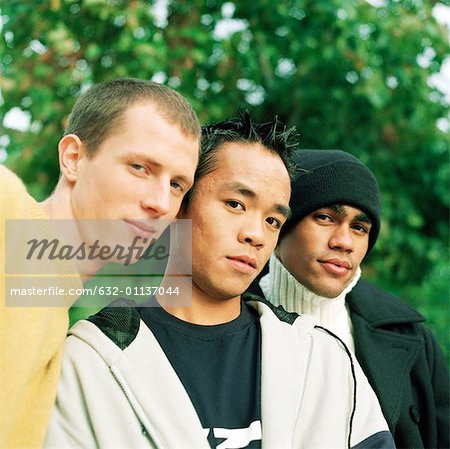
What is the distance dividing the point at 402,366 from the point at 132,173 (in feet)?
4.11

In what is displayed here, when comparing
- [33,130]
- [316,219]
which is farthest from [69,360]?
[33,130]

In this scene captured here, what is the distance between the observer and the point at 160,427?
68.4 inches

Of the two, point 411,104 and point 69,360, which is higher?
point 411,104

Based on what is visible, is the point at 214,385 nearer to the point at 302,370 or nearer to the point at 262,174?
the point at 302,370

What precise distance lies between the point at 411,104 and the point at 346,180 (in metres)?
3.62

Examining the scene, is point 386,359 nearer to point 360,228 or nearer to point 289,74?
point 360,228

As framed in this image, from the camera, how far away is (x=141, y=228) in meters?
1.84

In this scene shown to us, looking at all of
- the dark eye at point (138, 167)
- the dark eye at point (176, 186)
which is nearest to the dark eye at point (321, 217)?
the dark eye at point (176, 186)

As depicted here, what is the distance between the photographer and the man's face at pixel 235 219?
6.55ft

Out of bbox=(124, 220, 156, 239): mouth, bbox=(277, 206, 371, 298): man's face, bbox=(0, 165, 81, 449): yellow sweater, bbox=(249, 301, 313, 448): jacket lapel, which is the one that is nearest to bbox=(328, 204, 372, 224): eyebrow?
bbox=(277, 206, 371, 298): man's face

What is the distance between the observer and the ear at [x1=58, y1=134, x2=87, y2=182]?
1.88m

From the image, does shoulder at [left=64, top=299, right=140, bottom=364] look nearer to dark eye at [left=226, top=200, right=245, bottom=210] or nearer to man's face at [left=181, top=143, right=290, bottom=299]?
man's face at [left=181, top=143, right=290, bottom=299]

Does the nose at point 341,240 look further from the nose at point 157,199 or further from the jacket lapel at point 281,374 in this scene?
the nose at point 157,199

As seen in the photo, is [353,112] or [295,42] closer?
[295,42]
